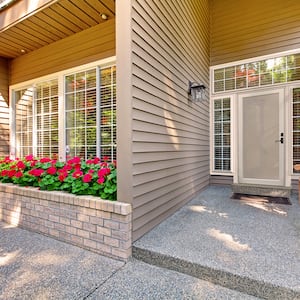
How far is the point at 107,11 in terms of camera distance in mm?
3248

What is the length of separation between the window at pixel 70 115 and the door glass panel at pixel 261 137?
2.67m

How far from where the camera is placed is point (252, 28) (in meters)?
4.38

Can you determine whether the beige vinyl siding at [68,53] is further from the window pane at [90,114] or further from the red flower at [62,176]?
the red flower at [62,176]

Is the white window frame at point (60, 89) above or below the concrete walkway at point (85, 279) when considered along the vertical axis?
above

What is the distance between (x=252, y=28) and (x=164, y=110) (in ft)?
10.6

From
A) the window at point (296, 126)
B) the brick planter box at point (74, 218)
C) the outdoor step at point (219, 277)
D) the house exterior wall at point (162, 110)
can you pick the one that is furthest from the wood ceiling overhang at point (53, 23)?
the window at point (296, 126)

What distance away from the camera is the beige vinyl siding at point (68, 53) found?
12.0 feet

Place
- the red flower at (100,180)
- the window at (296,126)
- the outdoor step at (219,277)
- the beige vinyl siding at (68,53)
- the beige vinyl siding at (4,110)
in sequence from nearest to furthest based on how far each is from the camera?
the outdoor step at (219,277), the red flower at (100,180), the beige vinyl siding at (68,53), the window at (296,126), the beige vinyl siding at (4,110)

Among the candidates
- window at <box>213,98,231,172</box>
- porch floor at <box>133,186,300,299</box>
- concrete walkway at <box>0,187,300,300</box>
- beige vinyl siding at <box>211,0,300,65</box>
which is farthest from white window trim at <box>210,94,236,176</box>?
concrete walkway at <box>0,187,300,300</box>

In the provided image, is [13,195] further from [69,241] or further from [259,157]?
[259,157]

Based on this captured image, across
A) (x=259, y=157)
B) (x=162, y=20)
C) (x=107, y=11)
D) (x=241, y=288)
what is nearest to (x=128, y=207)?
(x=241, y=288)

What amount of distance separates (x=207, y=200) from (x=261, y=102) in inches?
87.9

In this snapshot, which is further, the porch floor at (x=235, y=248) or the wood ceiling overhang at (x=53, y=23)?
the wood ceiling overhang at (x=53, y=23)

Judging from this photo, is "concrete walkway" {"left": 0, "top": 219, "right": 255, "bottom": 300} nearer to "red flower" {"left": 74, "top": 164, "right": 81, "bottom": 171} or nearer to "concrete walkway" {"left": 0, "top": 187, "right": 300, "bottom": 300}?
"concrete walkway" {"left": 0, "top": 187, "right": 300, "bottom": 300}
